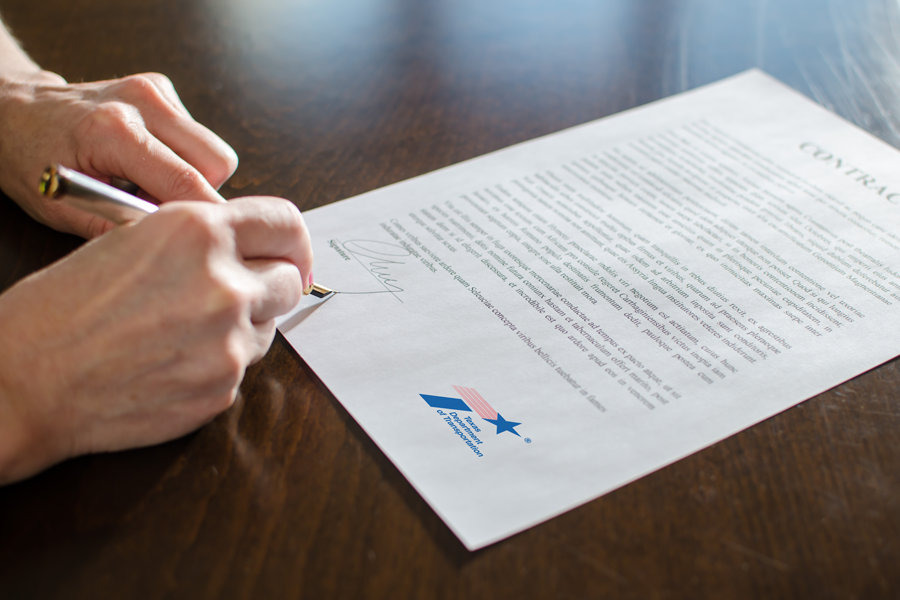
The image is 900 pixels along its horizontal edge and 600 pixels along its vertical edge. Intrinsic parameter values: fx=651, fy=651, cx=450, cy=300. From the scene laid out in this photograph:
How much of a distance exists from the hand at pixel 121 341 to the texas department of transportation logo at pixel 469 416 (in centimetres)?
14

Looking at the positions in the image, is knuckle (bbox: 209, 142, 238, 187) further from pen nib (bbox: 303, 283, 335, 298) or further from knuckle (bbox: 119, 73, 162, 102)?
pen nib (bbox: 303, 283, 335, 298)

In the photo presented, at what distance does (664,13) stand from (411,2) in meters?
0.40

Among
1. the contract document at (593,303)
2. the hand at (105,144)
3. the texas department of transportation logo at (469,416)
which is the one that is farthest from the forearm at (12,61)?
the texas department of transportation logo at (469,416)

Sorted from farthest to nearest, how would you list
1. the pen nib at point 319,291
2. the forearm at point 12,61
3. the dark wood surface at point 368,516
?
the forearm at point 12,61
the pen nib at point 319,291
the dark wood surface at point 368,516

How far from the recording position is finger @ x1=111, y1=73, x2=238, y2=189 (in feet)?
1.98

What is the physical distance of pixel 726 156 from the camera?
2.34 ft

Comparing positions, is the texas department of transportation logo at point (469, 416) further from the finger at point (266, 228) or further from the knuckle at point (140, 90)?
the knuckle at point (140, 90)

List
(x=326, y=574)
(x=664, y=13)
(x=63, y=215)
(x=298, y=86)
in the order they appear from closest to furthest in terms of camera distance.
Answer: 1. (x=326, y=574)
2. (x=63, y=215)
3. (x=298, y=86)
4. (x=664, y=13)

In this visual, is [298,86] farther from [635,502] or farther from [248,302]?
[635,502]

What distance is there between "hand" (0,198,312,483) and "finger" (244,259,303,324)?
2 cm

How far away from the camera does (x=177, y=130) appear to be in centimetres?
60

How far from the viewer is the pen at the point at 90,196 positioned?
0.38 meters

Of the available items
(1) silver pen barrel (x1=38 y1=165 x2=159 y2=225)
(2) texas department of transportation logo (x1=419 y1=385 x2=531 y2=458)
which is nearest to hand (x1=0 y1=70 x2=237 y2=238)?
→ (1) silver pen barrel (x1=38 y1=165 x2=159 y2=225)

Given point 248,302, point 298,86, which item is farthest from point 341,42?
point 248,302
